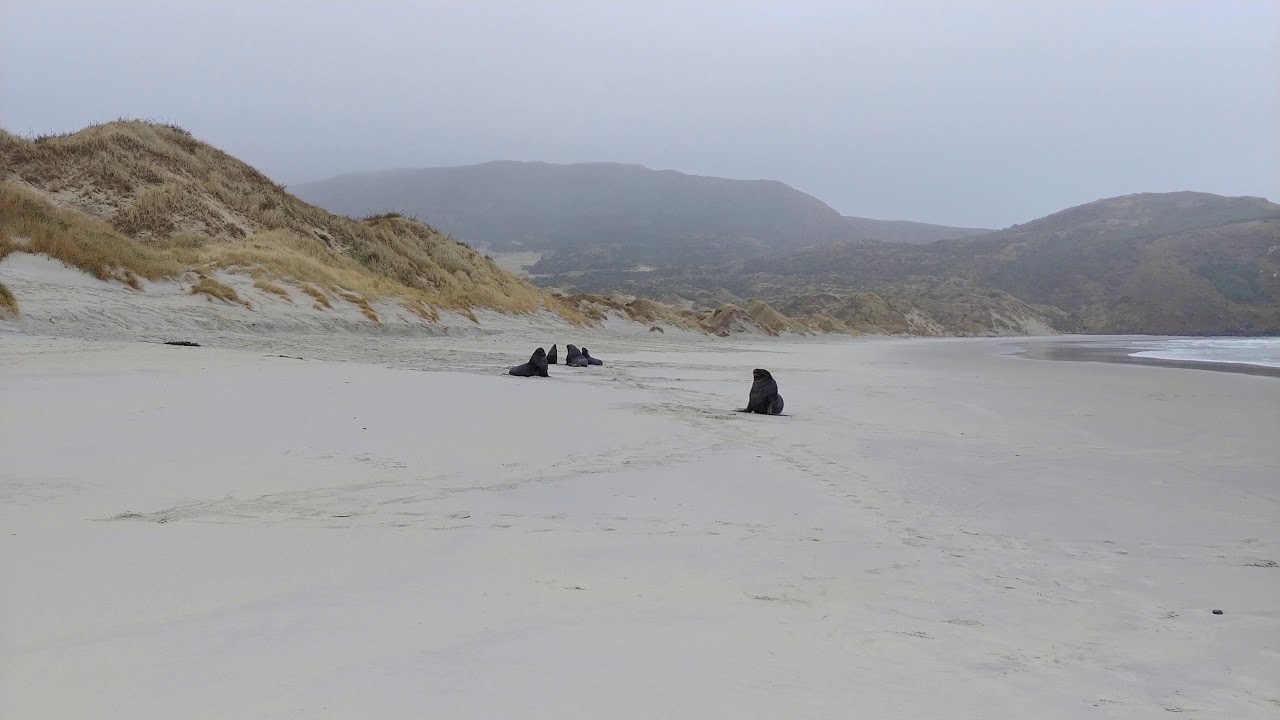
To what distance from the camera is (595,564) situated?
105 inches

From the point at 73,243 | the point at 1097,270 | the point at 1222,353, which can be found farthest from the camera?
Answer: the point at 1097,270

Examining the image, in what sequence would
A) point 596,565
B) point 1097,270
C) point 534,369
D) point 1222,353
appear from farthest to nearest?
point 1097,270 < point 1222,353 < point 534,369 < point 596,565

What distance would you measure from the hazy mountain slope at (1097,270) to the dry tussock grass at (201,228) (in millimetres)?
36330

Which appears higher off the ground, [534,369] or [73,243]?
[73,243]

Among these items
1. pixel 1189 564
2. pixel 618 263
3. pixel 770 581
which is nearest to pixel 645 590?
pixel 770 581

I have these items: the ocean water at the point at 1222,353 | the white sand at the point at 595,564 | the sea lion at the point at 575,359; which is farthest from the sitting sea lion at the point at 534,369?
the ocean water at the point at 1222,353

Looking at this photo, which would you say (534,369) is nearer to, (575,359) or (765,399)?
(575,359)

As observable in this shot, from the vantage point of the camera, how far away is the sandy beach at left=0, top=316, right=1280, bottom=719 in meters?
1.75

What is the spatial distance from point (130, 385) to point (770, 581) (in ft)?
19.6

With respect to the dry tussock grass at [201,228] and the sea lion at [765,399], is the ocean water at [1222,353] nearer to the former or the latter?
the sea lion at [765,399]

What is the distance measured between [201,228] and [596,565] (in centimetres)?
2367

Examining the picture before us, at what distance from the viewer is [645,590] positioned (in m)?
2.43

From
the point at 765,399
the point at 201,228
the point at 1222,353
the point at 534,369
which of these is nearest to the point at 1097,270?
the point at 1222,353

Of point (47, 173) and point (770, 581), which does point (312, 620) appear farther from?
point (47, 173)
